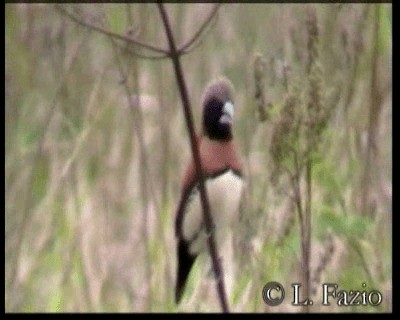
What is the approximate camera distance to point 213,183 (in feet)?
3.43

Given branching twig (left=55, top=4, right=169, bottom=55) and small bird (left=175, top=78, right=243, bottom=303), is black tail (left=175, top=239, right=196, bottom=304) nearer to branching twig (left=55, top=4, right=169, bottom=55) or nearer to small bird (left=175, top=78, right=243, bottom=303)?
small bird (left=175, top=78, right=243, bottom=303)

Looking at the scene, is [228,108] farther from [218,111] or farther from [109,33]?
[109,33]

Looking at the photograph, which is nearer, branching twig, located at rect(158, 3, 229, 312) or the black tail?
branching twig, located at rect(158, 3, 229, 312)

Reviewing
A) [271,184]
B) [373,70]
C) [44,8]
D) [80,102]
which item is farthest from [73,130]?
[373,70]

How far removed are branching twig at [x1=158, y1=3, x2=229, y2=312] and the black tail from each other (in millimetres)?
32

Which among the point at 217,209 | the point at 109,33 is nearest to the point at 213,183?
the point at 217,209

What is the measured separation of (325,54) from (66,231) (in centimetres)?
42

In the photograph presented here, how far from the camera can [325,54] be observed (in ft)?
3.47

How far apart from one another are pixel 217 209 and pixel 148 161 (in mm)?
117

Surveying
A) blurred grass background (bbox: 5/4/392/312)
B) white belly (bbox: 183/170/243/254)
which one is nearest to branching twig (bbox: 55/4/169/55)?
blurred grass background (bbox: 5/4/392/312)

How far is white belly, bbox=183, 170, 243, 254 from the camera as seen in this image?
1.04m

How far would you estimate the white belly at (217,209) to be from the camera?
3.40 ft

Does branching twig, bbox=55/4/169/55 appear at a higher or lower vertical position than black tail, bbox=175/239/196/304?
higher

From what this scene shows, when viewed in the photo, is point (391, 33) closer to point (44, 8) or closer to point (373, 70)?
point (373, 70)
